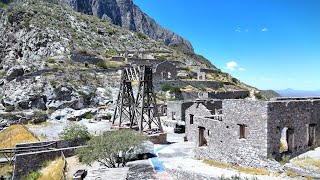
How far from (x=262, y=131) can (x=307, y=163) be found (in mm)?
2340

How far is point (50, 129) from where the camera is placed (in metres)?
33.3

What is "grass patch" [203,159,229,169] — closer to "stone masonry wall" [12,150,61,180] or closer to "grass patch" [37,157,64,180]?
"grass patch" [37,157,64,180]

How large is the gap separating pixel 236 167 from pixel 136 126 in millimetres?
15192

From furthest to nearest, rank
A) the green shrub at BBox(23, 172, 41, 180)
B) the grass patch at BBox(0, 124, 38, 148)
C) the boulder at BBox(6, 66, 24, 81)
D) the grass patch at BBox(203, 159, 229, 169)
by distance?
the boulder at BBox(6, 66, 24, 81), the grass patch at BBox(0, 124, 38, 148), the green shrub at BBox(23, 172, 41, 180), the grass patch at BBox(203, 159, 229, 169)

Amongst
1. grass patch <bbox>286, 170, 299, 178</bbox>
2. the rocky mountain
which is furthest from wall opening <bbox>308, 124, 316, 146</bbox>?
the rocky mountain

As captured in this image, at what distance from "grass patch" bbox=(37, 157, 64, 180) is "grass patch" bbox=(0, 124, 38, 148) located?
5.97 meters

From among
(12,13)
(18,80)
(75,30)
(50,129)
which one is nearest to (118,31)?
(75,30)

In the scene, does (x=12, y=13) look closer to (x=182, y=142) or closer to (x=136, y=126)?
(x=136, y=126)

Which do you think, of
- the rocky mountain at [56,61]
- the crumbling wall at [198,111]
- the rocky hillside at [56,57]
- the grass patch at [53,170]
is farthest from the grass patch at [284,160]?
the rocky hillside at [56,57]

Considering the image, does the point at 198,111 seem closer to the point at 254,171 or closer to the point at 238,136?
the point at 238,136

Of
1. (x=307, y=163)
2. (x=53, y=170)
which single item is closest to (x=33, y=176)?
(x=53, y=170)

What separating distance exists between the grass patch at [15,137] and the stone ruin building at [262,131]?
18.2 m

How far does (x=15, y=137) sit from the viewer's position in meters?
29.1

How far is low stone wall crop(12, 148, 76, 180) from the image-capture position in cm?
2214
